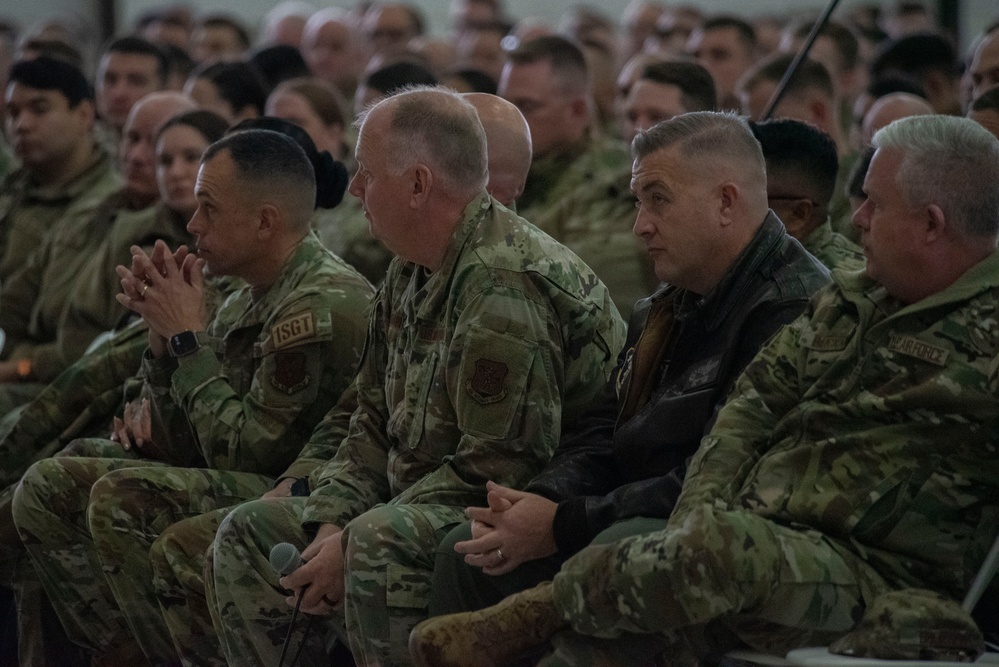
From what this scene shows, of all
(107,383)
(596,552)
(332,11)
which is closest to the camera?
(596,552)

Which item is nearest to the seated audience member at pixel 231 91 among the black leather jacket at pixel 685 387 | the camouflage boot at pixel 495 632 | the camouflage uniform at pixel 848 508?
the black leather jacket at pixel 685 387

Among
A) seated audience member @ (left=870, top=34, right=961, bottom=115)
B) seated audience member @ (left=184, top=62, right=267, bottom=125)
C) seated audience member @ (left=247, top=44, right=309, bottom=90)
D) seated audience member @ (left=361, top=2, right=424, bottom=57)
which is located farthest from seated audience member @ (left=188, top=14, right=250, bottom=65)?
seated audience member @ (left=870, top=34, right=961, bottom=115)

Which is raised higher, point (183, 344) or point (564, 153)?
point (183, 344)

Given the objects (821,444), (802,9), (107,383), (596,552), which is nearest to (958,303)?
(821,444)

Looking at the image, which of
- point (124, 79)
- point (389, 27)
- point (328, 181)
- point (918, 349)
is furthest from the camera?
point (389, 27)

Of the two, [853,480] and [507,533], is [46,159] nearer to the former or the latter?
[507,533]

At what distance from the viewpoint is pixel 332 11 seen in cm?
871

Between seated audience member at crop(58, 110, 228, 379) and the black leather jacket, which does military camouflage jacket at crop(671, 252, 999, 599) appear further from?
seated audience member at crop(58, 110, 228, 379)

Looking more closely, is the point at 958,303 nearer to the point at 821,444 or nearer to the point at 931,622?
the point at 821,444

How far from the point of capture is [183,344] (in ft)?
11.0

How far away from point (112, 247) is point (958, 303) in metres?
3.02

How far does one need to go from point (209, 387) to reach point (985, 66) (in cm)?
232

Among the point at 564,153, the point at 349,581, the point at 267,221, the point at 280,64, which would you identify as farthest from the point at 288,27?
the point at 349,581

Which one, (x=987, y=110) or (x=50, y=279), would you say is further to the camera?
(x=50, y=279)
